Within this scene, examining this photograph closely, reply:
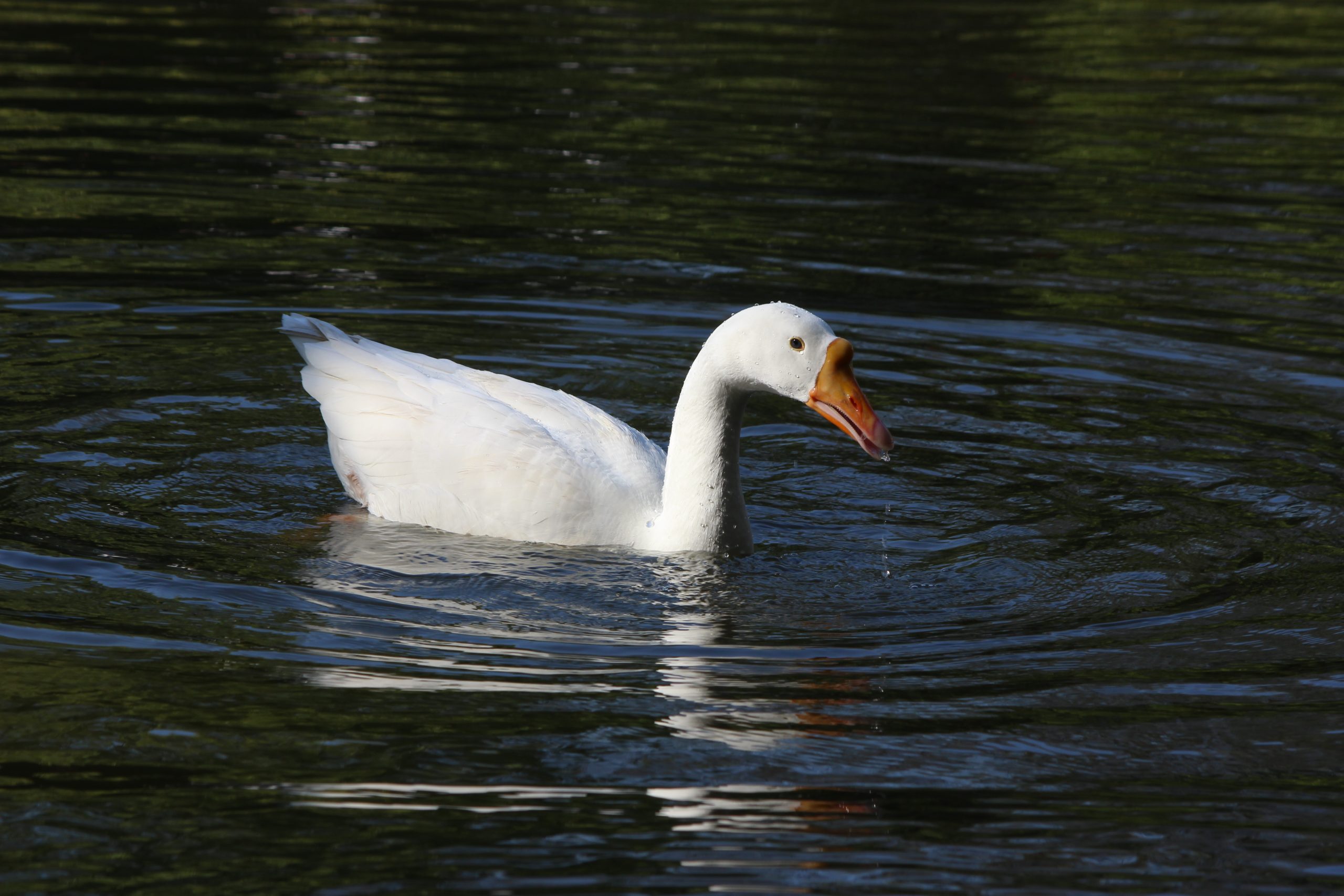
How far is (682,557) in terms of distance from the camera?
23.9ft

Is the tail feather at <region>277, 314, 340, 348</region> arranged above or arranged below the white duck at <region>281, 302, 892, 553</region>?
above

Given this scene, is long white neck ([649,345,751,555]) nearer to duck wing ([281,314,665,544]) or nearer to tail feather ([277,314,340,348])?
duck wing ([281,314,665,544])

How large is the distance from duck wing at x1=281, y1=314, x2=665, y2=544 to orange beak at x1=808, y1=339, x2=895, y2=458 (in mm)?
1041

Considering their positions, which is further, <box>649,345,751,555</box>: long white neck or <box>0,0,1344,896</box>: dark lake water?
<box>649,345,751,555</box>: long white neck

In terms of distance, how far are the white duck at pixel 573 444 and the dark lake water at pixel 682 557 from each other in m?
0.19

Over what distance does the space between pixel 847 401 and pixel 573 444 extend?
1403 mm

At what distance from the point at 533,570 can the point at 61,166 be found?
8796mm

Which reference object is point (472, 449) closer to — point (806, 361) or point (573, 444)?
point (573, 444)

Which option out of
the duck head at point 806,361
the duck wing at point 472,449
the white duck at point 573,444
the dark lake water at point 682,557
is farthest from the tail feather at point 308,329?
the duck head at point 806,361

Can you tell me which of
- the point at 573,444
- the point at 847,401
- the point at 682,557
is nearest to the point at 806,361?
the point at 847,401

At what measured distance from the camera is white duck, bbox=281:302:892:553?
698 centimetres

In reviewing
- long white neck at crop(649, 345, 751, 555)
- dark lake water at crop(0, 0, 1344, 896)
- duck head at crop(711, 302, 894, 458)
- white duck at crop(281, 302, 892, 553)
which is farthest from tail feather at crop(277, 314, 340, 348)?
duck head at crop(711, 302, 894, 458)

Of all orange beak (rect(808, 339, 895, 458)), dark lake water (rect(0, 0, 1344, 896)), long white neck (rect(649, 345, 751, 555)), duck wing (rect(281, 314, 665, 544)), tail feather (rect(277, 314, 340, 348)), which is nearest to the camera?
dark lake water (rect(0, 0, 1344, 896))

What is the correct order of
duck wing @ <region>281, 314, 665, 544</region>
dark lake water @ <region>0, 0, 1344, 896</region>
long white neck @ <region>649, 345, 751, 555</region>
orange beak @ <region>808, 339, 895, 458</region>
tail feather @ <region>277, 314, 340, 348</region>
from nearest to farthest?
1. dark lake water @ <region>0, 0, 1344, 896</region>
2. orange beak @ <region>808, 339, 895, 458</region>
3. long white neck @ <region>649, 345, 751, 555</region>
4. duck wing @ <region>281, 314, 665, 544</region>
5. tail feather @ <region>277, 314, 340, 348</region>
